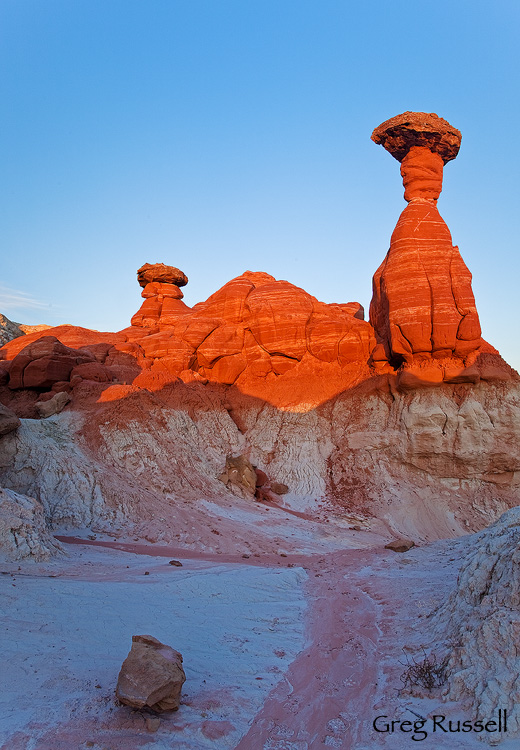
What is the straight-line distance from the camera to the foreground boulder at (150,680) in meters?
5.38

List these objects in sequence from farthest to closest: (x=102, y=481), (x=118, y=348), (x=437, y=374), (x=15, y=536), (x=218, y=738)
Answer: (x=118, y=348)
(x=437, y=374)
(x=102, y=481)
(x=15, y=536)
(x=218, y=738)

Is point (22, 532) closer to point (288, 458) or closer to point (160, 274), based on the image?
point (288, 458)

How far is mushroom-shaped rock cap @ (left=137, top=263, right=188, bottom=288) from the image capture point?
38750 mm

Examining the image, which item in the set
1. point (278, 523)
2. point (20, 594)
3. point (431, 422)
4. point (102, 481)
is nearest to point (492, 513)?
point (431, 422)

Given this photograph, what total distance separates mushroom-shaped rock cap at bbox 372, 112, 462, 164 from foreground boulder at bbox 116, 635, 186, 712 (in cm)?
2664

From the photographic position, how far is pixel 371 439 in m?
24.2

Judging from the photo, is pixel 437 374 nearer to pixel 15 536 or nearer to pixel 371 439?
pixel 371 439

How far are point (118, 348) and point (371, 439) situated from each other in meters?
14.9

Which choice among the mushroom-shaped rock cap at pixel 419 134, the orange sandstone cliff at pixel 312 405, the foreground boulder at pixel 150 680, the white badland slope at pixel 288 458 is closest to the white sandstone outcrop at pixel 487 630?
the foreground boulder at pixel 150 680

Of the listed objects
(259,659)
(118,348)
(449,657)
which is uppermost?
(118,348)

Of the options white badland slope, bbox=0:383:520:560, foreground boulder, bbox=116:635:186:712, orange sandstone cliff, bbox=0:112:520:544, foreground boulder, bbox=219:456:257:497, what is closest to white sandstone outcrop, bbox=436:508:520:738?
foreground boulder, bbox=116:635:186:712

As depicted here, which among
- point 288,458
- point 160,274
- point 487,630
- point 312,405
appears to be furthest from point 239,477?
point 160,274

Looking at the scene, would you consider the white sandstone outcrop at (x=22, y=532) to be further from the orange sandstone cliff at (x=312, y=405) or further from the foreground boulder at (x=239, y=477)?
the foreground boulder at (x=239, y=477)

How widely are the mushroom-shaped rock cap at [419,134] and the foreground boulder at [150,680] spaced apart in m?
26.6
